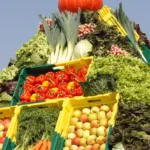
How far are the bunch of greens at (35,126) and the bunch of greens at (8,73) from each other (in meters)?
2.34

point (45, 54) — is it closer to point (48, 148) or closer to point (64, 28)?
point (64, 28)

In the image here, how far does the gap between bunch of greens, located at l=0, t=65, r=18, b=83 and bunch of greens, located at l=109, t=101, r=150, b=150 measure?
345 centimetres

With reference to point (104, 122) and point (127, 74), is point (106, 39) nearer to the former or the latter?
point (127, 74)

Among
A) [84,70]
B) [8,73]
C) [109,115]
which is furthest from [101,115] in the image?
[8,73]

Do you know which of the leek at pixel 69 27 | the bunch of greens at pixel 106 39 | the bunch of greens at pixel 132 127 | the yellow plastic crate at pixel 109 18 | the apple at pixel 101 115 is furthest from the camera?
the yellow plastic crate at pixel 109 18

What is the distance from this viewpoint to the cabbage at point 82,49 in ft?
36.2

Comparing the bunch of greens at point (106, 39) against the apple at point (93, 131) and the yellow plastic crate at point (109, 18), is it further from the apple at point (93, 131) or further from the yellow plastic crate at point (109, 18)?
the apple at point (93, 131)

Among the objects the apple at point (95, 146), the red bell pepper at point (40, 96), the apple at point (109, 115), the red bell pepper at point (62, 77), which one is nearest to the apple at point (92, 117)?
the apple at point (109, 115)

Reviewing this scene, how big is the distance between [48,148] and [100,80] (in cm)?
144

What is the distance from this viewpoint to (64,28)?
39.3ft

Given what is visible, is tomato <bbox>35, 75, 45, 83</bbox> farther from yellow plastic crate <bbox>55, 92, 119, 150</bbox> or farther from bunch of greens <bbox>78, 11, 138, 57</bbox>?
yellow plastic crate <bbox>55, 92, 119, 150</bbox>

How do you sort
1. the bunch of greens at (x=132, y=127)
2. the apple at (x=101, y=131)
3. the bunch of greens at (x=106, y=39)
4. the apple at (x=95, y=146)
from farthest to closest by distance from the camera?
1. the bunch of greens at (x=106, y=39)
2. the apple at (x=101, y=131)
3. the apple at (x=95, y=146)
4. the bunch of greens at (x=132, y=127)

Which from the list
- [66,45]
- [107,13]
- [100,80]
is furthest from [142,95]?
[107,13]

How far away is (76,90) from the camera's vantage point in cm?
958
